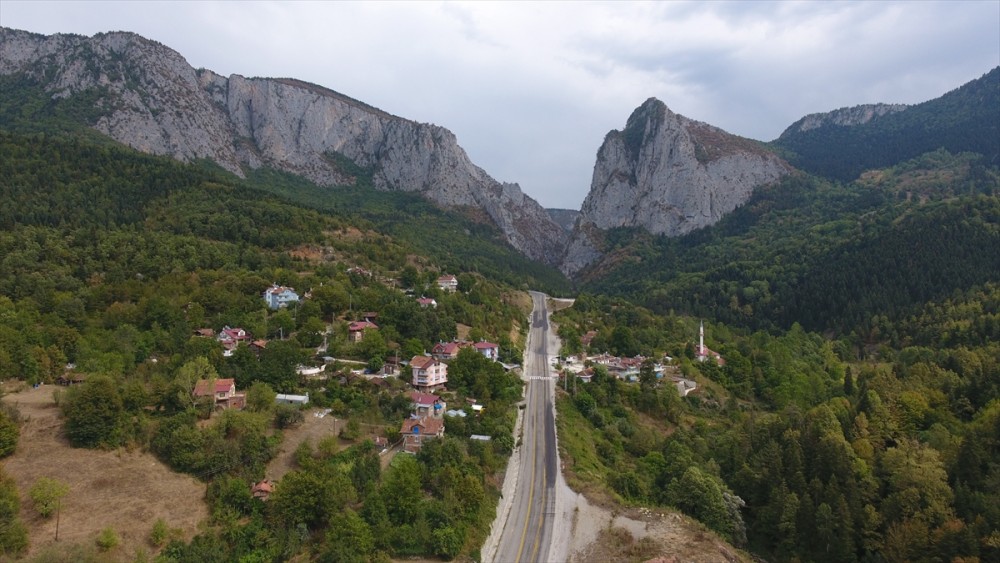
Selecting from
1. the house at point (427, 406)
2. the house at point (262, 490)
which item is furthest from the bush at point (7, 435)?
the house at point (427, 406)

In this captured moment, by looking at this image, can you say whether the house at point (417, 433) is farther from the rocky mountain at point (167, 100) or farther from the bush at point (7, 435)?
the rocky mountain at point (167, 100)

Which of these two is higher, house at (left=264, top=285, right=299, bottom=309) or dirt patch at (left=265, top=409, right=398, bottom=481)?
house at (left=264, top=285, right=299, bottom=309)

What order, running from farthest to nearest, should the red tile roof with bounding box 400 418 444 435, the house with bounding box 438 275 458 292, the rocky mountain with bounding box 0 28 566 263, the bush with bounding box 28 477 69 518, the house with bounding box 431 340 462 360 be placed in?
the rocky mountain with bounding box 0 28 566 263
the house with bounding box 438 275 458 292
the house with bounding box 431 340 462 360
the red tile roof with bounding box 400 418 444 435
the bush with bounding box 28 477 69 518

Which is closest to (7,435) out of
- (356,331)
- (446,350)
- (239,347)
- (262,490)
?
(262,490)

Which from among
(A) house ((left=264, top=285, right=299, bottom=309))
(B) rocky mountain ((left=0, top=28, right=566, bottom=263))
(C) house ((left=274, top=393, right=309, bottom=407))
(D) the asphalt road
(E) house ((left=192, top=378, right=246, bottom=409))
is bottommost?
(D) the asphalt road

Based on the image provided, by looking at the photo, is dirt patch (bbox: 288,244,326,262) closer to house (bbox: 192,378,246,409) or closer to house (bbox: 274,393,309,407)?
house (bbox: 274,393,309,407)

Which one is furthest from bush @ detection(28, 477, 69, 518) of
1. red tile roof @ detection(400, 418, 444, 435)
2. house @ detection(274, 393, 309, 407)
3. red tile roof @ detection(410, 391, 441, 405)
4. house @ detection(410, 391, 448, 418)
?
red tile roof @ detection(410, 391, 441, 405)

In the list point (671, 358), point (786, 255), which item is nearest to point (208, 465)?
point (671, 358)
